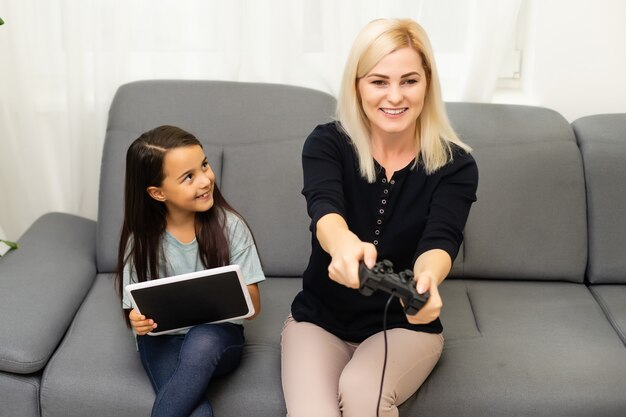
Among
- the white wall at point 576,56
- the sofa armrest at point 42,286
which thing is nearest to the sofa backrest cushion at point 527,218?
the white wall at point 576,56

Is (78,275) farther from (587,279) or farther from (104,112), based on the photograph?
(587,279)

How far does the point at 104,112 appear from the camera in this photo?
8.09 ft

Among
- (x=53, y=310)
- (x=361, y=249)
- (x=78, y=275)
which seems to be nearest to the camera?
(x=361, y=249)

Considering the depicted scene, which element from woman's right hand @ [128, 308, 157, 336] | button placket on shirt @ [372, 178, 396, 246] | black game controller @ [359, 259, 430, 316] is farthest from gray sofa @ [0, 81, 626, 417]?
black game controller @ [359, 259, 430, 316]

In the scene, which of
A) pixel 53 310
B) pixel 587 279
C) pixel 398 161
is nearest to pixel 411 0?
pixel 398 161

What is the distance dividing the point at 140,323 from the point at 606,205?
4.23 ft

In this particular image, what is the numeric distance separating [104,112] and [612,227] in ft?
5.06

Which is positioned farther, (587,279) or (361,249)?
(587,279)

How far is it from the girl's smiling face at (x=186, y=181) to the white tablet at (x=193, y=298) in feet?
0.58

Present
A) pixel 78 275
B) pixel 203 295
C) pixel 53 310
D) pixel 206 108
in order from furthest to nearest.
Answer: pixel 206 108 → pixel 78 275 → pixel 53 310 → pixel 203 295

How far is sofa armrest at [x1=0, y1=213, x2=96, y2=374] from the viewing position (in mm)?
1774

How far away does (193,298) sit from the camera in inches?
67.2

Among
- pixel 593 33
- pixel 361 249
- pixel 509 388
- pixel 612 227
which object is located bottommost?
pixel 509 388

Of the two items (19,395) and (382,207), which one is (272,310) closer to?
(382,207)
